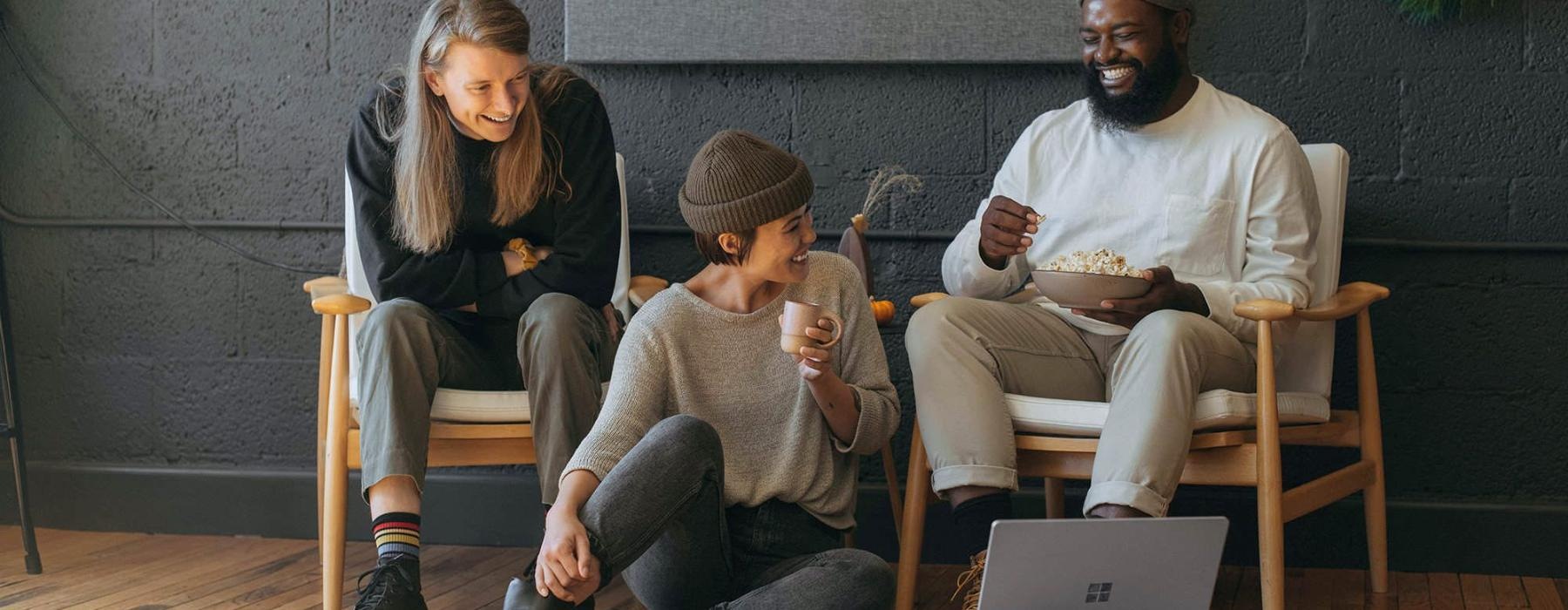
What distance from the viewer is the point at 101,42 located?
3131mm

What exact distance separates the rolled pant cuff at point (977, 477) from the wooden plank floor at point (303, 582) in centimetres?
51

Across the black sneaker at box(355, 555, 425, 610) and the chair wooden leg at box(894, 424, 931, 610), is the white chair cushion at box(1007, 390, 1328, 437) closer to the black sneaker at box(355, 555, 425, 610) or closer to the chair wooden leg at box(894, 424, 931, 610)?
the chair wooden leg at box(894, 424, 931, 610)

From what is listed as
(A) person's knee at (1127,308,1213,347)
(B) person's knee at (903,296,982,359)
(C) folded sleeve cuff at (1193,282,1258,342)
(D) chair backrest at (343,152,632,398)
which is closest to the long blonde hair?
(D) chair backrest at (343,152,632,398)

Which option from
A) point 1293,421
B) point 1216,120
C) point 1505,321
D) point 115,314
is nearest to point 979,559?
point 1293,421

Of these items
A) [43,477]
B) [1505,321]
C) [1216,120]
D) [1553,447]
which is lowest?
[43,477]

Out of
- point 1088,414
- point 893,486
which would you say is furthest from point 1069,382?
point 893,486

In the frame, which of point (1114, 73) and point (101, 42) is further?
point (101, 42)

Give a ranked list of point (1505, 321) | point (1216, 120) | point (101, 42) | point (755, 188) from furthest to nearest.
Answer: point (101, 42), point (1505, 321), point (1216, 120), point (755, 188)

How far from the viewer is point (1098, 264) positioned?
7.35 feet

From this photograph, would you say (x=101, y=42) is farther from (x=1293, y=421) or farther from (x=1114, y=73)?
(x=1293, y=421)

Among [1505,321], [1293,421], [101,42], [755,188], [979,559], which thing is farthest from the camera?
[101,42]

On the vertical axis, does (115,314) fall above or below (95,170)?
below

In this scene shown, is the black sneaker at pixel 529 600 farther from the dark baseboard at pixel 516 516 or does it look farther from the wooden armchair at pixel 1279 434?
the dark baseboard at pixel 516 516

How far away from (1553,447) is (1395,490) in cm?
31
